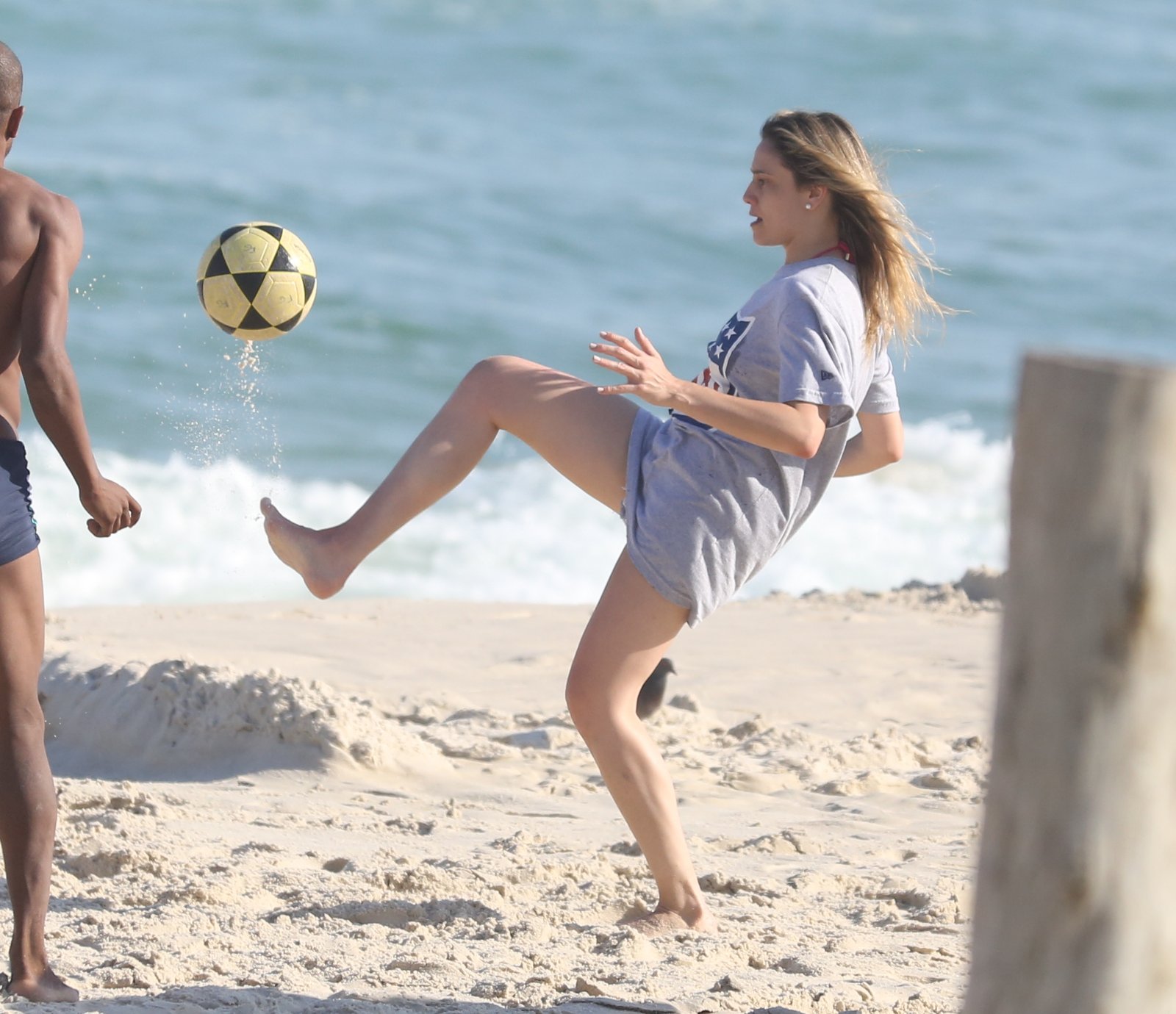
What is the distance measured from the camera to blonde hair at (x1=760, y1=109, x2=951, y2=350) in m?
3.67

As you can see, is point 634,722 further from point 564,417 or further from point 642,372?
point 642,372

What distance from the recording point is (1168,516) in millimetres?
1816

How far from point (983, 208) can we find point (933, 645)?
13808mm

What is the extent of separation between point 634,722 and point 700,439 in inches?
28.9

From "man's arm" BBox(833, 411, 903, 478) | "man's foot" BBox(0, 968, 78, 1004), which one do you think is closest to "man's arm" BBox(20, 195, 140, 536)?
"man's foot" BBox(0, 968, 78, 1004)

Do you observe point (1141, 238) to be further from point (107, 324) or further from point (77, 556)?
point (77, 556)

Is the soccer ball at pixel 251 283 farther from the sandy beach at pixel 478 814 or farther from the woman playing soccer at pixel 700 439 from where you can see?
the sandy beach at pixel 478 814

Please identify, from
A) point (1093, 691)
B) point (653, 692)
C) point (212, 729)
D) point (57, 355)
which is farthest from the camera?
point (653, 692)

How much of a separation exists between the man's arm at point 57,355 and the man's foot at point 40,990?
0.95m

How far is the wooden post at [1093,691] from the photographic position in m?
1.82

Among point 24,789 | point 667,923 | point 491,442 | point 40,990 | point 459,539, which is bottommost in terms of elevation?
point 40,990

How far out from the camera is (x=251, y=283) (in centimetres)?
462

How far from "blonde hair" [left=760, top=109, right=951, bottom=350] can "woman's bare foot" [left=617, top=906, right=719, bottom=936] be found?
152 centimetres

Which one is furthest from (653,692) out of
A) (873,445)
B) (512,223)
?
(512,223)
